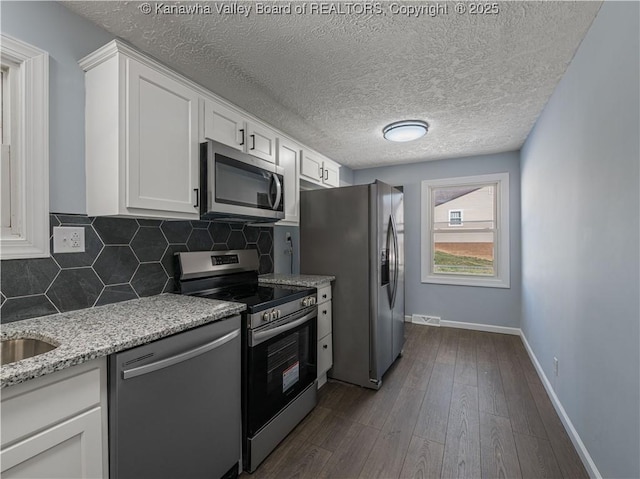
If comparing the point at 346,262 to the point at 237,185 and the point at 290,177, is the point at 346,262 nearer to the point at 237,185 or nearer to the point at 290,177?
the point at 290,177

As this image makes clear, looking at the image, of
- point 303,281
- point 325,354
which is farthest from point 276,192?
point 325,354

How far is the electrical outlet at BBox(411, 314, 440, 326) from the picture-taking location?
14.1 ft

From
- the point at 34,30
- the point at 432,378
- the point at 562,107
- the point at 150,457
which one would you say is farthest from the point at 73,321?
the point at 562,107

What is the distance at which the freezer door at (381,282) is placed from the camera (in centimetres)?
255

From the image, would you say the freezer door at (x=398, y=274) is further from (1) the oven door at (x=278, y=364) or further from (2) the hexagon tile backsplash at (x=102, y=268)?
(2) the hexagon tile backsplash at (x=102, y=268)

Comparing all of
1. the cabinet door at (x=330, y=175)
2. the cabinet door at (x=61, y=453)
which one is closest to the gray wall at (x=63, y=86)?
the cabinet door at (x=61, y=453)

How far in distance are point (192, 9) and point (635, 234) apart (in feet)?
7.29

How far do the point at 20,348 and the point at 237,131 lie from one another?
162 cm

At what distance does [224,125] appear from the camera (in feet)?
6.52

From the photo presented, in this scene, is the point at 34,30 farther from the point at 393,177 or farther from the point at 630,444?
the point at 393,177

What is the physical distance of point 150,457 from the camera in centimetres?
118

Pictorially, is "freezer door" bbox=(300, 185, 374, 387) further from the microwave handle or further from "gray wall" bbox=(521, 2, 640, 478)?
"gray wall" bbox=(521, 2, 640, 478)

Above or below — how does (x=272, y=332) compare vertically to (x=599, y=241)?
below

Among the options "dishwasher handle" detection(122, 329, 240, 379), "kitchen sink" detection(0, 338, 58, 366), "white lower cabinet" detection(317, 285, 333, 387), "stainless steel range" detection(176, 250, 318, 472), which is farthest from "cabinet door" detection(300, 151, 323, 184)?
"kitchen sink" detection(0, 338, 58, 366)
